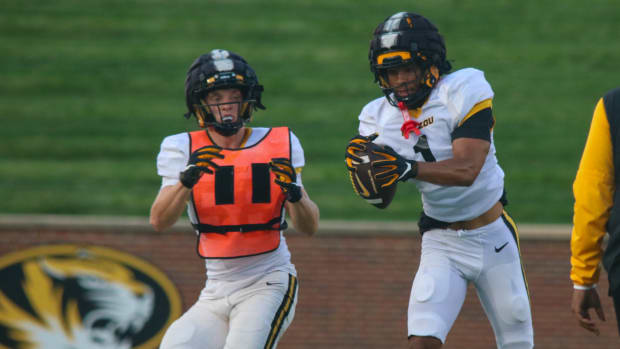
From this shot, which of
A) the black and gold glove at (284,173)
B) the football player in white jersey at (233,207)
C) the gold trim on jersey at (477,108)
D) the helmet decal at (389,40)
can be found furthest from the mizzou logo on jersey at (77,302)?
the gold trim on jersey at (477,108)

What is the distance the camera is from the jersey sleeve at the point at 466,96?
414 centimetres

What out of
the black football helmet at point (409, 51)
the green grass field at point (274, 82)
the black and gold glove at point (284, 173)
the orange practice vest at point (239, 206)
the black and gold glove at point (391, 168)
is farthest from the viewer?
the green grass field at point (274, 82)

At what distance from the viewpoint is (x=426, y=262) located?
437 centimetres

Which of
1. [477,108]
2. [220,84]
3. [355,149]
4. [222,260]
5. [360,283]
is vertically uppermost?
[220,84]

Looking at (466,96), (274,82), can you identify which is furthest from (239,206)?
(274,82)

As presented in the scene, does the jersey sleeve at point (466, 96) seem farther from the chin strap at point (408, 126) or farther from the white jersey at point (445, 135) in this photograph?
the chin strap at point (408, 126)

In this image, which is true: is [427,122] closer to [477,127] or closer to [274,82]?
[477,127]

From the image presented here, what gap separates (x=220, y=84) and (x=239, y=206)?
0.66 metres

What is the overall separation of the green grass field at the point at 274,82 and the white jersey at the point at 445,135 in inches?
220

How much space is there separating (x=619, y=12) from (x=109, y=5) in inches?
365

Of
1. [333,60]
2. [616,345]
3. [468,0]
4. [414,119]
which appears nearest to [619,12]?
[468,0]

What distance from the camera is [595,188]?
11.2 feet

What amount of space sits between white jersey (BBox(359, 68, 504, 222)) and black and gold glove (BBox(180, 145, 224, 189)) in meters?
0.88

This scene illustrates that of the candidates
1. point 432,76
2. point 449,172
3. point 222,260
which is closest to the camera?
point 449,172
